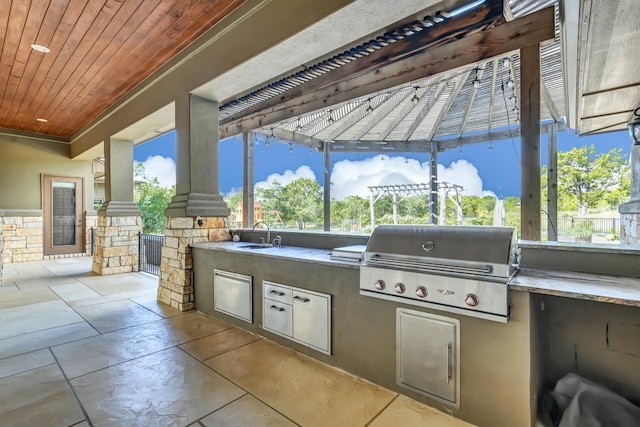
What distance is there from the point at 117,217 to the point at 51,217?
3.50 meters

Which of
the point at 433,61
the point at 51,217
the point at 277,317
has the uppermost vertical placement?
the point at 433,61

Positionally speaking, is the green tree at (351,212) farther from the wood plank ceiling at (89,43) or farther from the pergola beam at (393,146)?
the wood plank ceiling at (89,43)

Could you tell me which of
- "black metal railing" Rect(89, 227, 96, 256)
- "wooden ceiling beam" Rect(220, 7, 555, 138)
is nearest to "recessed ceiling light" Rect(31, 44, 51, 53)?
"wooden ceiling beam" Rect(220, 7, 555, 138)

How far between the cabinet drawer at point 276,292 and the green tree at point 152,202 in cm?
Answer: 931

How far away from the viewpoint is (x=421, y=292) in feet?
6.35

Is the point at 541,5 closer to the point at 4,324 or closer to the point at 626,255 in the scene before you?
the point at 626,255

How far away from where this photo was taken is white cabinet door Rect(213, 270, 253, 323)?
3.16 metres

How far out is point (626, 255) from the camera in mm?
1808

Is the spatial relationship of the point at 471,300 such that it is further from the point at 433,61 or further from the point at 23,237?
the point at 23,237

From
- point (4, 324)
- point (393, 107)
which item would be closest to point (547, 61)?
point (393, 107)

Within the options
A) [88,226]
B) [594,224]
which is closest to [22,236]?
[88,226]

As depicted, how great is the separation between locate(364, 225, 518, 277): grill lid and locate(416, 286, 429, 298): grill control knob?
13 centimetres

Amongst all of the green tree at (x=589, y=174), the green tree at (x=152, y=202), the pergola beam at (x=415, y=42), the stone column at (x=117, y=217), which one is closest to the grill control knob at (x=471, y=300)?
the pergola beam at (x=415, y=42)

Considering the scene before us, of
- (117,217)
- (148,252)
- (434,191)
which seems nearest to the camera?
(117,217)
